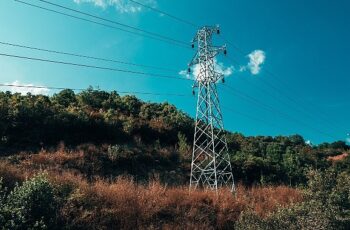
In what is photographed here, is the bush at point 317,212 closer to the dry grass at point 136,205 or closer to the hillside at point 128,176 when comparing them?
the hillside at point 128,176

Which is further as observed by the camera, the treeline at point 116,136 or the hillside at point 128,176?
the treeline at point 116,136

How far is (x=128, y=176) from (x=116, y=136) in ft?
25.9

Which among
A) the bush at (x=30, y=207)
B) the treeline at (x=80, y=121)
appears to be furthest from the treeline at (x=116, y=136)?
the bush at (x=30, y=207)

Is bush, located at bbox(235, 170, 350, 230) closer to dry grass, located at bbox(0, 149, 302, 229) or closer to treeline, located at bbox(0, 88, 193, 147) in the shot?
dry grass, located at bbox(0, 149, 302, 229)

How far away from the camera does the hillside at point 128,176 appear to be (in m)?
12.9

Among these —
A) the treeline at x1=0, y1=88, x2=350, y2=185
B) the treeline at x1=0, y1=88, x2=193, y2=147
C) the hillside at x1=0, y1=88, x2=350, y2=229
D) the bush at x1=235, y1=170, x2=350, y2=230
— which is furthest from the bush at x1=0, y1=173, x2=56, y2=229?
the treeline at x1=0, y1=88, x2=193, y2=147

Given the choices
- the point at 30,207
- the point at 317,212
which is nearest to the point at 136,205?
the point at 30,207

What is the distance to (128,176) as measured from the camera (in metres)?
27.7

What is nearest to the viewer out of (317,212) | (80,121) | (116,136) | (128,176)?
(317,212)

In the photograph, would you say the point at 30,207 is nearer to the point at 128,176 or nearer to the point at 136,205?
the point at 136,205

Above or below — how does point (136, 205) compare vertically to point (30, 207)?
above

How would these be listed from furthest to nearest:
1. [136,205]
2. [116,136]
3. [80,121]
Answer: [116,136] → [80,121] → [136,205]

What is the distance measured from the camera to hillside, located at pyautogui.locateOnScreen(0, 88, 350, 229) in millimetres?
12914

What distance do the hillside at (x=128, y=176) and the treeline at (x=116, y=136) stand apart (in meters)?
0.09
